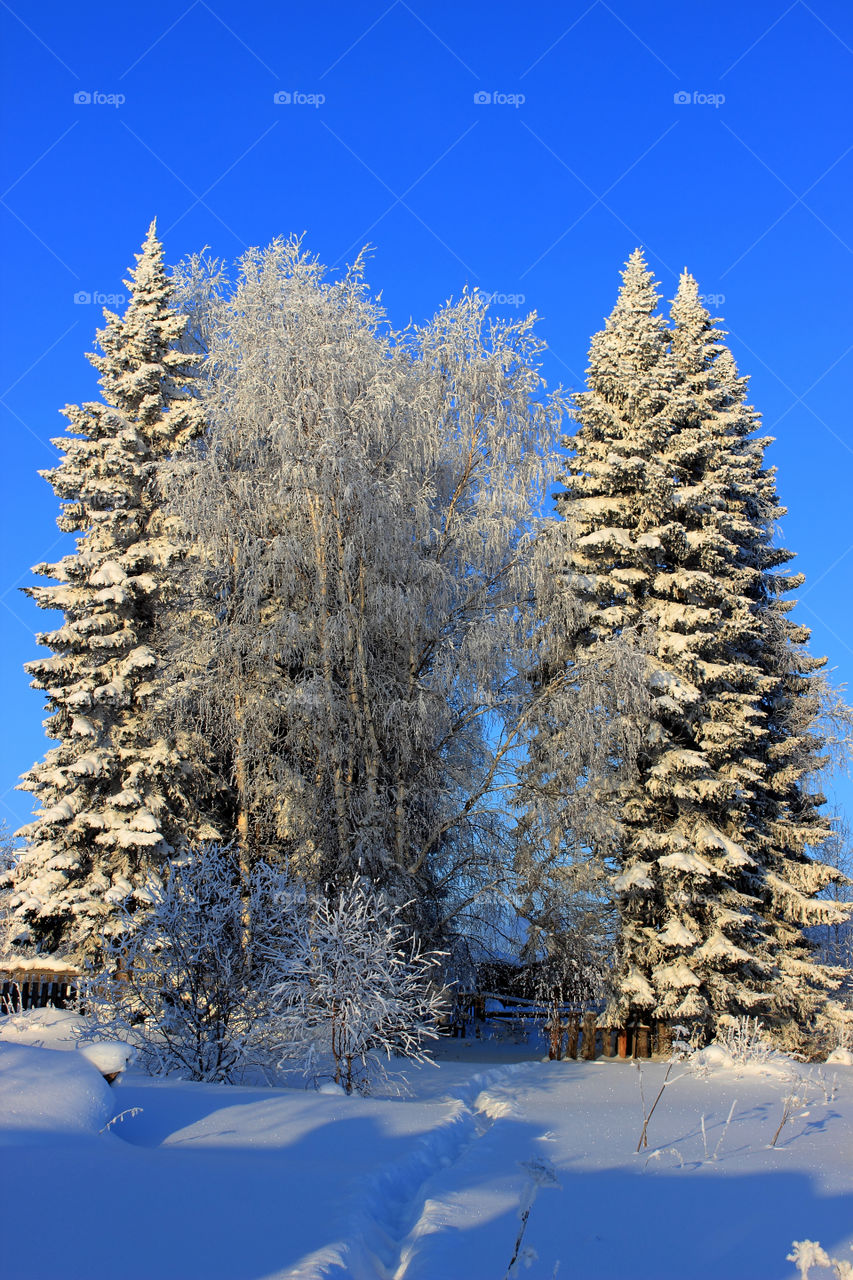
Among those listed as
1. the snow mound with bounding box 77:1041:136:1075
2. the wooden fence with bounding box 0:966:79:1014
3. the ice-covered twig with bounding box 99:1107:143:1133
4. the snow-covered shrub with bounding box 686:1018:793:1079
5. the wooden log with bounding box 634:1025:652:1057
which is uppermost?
the snow mound with bounding box 77:1041:136:1075

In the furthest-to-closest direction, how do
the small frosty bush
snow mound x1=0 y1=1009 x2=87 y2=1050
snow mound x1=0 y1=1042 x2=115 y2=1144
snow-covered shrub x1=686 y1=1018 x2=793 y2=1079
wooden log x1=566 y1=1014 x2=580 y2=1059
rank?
wooden log x1=566 y1=1014 x2=580 y2=1059 < the small frosty bush < snow-covered shrub x1=686 y1=1018 x2=793 y2=1079 < snow mound x1=0 y1=1009 x2=87 y2=1050 < snow mound x1=0 y1=1042 x2=115 y2=1144

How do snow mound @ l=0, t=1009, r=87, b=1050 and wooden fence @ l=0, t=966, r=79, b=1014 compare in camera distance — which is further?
wooden fence @ l=0, t=966, r=79, b=1014

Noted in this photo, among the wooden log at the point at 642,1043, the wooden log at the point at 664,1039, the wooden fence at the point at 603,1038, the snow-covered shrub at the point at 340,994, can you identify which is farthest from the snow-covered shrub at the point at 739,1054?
the snow-covered shrub at the point at 340,994

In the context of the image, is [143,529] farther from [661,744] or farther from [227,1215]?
[227,1215]

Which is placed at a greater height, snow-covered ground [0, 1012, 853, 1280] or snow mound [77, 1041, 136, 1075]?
snow mound [77, 1041, 136, 1075]

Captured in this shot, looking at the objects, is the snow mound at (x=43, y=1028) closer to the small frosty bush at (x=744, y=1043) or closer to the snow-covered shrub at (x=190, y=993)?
the snow-covered shrub at (x=190, y=993)

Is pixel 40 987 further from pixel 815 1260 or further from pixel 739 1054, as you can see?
pixel 815 1260

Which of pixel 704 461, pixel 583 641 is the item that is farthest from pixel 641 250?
pixel 583 641

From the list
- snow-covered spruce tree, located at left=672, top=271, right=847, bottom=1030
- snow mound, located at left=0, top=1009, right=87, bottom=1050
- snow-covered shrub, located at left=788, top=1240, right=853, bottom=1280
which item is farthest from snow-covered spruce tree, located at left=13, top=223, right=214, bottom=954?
snow-covered shrub, located at left=788, top=1240, right=853, bottom=1280

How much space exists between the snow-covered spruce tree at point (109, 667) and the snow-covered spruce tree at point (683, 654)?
709 centimetres

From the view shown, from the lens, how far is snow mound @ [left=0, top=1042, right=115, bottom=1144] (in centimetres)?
466

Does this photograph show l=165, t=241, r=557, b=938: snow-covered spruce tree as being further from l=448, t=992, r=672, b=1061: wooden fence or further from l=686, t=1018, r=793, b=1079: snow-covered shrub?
l=686, t=1018, r=793, b=1079: snow-covered shrub

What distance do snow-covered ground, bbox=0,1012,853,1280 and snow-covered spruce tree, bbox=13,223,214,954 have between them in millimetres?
7129

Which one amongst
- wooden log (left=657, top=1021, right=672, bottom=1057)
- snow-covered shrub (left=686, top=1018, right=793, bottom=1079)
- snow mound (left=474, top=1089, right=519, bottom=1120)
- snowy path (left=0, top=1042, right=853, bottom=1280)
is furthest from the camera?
wooden log (left=657, top=1021, right=672, bottom=1057)
